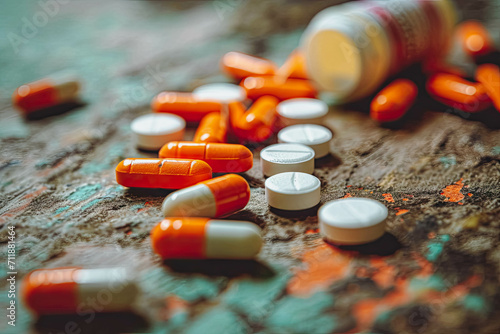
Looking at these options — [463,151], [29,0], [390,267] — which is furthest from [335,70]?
[29,0]

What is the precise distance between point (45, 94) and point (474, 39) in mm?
2231

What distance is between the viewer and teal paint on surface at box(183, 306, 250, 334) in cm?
125

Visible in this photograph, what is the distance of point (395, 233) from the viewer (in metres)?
1.56

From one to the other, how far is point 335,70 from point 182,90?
2.60ft

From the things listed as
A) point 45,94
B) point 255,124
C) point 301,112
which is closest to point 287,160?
point 255,124

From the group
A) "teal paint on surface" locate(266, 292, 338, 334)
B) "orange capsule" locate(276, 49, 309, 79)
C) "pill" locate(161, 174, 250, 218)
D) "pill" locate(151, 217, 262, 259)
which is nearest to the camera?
"teal paint on surface" locate(266, 292, 338, 334)

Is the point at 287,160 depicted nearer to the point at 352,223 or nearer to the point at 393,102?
the point at 352,223

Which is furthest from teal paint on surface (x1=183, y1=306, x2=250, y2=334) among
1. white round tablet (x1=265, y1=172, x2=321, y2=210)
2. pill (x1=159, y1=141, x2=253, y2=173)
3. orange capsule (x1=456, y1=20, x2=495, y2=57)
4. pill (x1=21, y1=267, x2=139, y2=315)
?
→ orange capsule (x1=456, y1=20, x2=495, y2=57)

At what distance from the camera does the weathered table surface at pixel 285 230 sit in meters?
1.28

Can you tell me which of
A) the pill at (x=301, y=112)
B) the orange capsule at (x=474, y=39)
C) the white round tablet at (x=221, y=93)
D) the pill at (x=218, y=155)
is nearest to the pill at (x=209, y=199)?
the pill at (x=218, y=155)

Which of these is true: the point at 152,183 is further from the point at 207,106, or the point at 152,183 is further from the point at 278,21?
the point at 278,21

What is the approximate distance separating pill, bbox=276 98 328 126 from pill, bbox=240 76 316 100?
0.14 meters

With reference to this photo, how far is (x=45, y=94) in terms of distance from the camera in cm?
260

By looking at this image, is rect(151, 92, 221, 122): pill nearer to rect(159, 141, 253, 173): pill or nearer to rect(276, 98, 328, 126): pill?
rect(276, 98, 328, 126): pill
